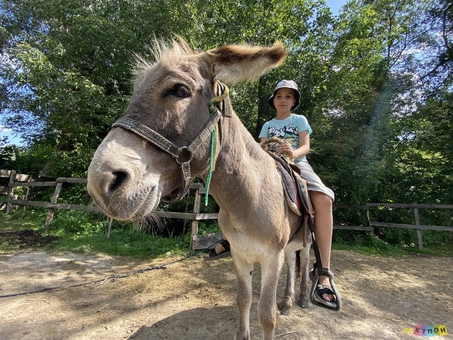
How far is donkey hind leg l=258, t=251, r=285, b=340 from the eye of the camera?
2125 mm

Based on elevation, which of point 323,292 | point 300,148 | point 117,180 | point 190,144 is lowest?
point 323,292

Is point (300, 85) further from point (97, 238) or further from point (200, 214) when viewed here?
point (97, 238)

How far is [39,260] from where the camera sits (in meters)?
5.36

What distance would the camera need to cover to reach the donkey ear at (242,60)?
4.99 ft

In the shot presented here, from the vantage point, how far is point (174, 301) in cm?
372

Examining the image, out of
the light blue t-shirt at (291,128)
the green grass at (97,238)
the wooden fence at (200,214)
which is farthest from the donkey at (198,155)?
the green grass at (97,238)

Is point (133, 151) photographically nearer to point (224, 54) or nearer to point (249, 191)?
point (224, 54)

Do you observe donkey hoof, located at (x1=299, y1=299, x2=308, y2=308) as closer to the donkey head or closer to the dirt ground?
the dirt ground

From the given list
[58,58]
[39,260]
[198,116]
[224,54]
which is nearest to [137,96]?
[198,116]

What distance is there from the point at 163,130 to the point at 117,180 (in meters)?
0.36

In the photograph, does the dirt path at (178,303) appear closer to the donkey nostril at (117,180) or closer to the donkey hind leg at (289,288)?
the donkey hind leg at (289,288)

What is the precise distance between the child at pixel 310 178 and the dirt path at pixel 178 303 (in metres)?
0.99

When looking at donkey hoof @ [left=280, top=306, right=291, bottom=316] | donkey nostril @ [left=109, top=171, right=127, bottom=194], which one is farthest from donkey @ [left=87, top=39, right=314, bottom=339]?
donkey hoof @ [left=280, top=306, right=291, bottom=316]

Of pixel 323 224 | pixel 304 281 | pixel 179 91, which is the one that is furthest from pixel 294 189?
pixel 304 281
